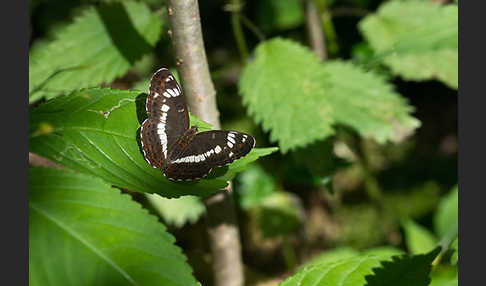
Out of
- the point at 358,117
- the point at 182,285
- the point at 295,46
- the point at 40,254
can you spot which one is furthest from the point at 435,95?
the point at 40,254

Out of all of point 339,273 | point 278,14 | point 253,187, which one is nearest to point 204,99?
point 339,273

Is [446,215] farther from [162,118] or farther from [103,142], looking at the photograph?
[103,142]

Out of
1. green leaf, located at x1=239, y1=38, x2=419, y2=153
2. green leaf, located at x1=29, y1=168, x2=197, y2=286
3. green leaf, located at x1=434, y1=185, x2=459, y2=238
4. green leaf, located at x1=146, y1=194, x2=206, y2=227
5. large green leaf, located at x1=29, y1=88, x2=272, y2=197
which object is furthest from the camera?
green leaf, located at x1=434, y1=185, x2=459, y2=238

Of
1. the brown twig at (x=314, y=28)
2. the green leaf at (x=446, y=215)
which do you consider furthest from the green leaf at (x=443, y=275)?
the brown twig at (x=314, y=28)

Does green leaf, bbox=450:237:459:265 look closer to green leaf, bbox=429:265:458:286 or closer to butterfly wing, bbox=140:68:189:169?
green leaf, bbox=429:265:458:286

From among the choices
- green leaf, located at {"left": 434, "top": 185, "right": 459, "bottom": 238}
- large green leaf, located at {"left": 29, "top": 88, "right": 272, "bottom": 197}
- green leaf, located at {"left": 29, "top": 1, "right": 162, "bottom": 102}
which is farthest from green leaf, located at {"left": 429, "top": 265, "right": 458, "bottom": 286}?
green leaf, located at {"left": 29, "top": 1, "right": 162, "bottom": 102}

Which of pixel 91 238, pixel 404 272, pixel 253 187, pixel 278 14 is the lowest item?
pixel 253 187
